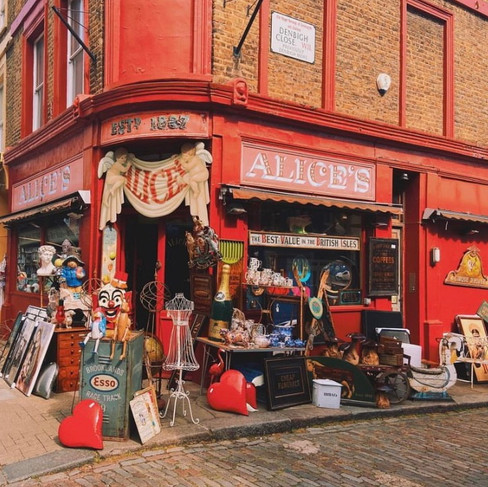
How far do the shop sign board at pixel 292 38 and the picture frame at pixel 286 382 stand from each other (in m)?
5.11

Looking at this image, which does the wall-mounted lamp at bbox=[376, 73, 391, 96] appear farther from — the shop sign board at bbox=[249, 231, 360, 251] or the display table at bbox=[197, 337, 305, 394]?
the display table at bbox=[197, 337, 305, 394]

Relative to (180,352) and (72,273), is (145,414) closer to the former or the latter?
(180,352)

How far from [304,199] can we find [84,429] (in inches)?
191

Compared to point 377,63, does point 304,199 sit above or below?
below

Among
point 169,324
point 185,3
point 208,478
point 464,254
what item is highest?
point 185,3

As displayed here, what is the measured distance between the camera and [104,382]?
5488mm

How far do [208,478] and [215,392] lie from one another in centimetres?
182

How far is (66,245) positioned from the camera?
346 inches

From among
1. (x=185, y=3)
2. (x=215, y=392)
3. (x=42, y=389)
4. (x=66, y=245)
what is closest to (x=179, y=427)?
(x=215, y=392)

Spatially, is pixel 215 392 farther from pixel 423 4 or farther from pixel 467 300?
pixel 423 4

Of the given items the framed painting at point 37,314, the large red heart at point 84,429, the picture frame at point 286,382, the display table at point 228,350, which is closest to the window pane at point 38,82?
the framed painting at point 37,314

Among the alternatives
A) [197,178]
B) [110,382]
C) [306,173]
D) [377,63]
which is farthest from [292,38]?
[110,382]

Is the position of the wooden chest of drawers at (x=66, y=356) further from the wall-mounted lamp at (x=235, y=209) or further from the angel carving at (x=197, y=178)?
the wall-mounted lamp at (x=235, y=209)

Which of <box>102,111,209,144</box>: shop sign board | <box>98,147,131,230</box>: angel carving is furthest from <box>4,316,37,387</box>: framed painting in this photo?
<box>102,111,209,144</box>: shop sign board
